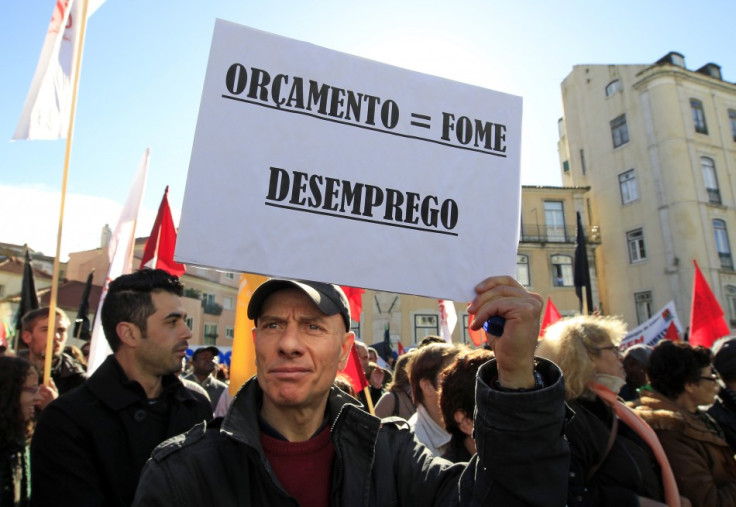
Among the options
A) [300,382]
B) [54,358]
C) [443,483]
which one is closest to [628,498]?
[443,483]

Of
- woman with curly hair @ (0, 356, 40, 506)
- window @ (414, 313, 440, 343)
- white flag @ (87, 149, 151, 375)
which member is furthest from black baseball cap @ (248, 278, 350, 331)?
window @ (414, 313, 440, 343)

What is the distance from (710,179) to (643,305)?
7898 mm

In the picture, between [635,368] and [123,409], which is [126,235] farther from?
[635,368]

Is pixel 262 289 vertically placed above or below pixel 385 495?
above

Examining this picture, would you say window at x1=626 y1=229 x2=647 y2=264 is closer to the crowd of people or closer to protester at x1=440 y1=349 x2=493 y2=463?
the crowd of people

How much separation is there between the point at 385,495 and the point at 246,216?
0.94 meters

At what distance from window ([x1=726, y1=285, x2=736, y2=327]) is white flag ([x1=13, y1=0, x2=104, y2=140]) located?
1249 inches

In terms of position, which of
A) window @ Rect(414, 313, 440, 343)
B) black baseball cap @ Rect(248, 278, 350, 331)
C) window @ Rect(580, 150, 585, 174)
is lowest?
black baseball cap @ Rect(248, 278, 350, 331)

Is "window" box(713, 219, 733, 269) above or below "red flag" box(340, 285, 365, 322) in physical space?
above

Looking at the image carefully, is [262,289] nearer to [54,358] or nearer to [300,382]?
[300,382]

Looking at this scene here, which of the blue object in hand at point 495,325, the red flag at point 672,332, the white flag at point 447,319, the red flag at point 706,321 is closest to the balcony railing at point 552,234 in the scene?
the red flag at point 672,332

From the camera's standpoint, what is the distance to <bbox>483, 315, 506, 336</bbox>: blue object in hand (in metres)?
1.60

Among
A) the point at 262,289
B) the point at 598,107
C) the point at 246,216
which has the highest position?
the point at 598,107

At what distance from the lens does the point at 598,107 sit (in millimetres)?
33250
